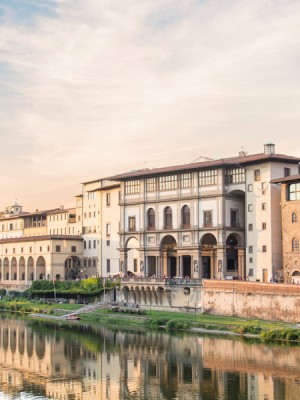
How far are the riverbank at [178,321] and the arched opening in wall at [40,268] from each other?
48.2ft

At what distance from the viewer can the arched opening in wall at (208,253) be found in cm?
8681

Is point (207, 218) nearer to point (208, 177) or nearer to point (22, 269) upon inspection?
point (208, 177)

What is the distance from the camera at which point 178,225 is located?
288 ft

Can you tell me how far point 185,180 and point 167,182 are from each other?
3.05 m

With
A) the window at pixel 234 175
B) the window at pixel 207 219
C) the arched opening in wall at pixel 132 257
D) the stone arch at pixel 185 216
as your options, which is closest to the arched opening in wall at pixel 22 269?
the arched opening in wall at pixel 132 257

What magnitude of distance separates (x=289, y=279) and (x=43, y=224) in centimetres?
6086

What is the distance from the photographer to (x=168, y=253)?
9175 cm

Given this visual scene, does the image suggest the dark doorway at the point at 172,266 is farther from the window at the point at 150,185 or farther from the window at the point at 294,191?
the window at the point at 294,191

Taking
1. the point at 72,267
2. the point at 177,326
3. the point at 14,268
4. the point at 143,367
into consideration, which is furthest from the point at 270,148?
the point at 14,268

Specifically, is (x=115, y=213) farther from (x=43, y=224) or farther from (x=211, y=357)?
(x=211, y=357)

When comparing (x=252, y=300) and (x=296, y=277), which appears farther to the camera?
(x=296, y=277)

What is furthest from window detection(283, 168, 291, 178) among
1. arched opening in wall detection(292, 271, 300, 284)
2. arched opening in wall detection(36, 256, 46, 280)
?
arched opening in wall detection(36, 256, 46, 280)

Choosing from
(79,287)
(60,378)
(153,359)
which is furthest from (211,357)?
(79,287)

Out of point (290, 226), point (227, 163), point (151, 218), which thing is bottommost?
point (290, 226)
